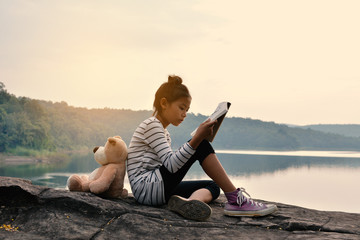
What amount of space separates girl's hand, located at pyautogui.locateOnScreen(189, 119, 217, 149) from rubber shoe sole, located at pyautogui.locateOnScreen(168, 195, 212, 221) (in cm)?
49

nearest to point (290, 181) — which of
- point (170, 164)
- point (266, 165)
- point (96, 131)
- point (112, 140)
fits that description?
point (266, 165)

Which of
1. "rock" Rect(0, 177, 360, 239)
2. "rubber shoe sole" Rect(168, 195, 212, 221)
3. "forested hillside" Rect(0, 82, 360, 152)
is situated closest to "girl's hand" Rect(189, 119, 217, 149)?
"rubber shoe sole" Rect(168, 195, 212, 221)

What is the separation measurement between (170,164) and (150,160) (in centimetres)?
34

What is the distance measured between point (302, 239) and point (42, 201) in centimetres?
217

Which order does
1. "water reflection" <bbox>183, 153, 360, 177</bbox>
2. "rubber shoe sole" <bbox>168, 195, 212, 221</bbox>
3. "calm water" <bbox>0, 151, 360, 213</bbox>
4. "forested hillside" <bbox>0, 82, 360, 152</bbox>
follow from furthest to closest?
"water reflection" <bbox>183, 153, 360, 177</bbox> → "forested hillside" <bbox>0, 82, 360, 152</bbox> → "calm water" <bbox>0, 151, 360, 213</bbox> → "rubber shoe sole" <bbox>168, 195, 212, 221</bbox>

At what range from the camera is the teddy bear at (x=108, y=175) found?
3486 mm

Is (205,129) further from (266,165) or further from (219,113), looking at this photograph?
(266,165)

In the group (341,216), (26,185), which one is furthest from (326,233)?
(26,185)

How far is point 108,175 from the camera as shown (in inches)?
137

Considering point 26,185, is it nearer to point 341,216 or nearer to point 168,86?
point 168,86

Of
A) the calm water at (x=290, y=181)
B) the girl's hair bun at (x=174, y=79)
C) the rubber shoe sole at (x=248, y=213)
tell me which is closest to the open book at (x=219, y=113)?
the girl's hair bun at (x=174, y=79)

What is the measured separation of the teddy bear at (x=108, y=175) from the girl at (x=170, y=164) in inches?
4.6

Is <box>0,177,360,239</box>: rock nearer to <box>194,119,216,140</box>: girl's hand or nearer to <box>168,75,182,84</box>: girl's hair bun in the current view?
<box>194,119,216,140</box>: girl's hand

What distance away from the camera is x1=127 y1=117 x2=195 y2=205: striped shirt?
3.19m
